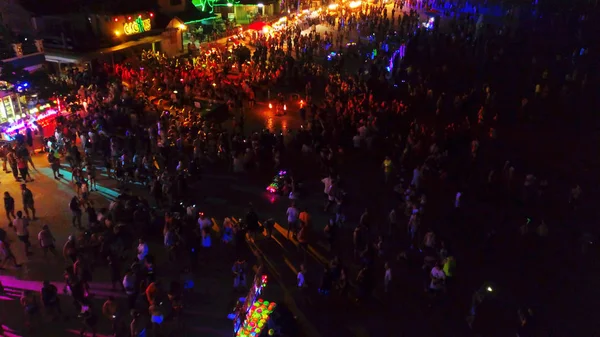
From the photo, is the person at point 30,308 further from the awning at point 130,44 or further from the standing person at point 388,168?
the awning at point 130,44

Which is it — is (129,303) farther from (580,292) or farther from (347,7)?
(347,7)

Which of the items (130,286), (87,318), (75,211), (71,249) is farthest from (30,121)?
(87,318)

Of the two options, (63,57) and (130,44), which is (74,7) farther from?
(63,57)

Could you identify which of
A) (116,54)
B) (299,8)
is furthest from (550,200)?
(299,8)

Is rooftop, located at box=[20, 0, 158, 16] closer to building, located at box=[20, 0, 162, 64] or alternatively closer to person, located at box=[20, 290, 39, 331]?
building, located at box=[20, 0, 162, 64]

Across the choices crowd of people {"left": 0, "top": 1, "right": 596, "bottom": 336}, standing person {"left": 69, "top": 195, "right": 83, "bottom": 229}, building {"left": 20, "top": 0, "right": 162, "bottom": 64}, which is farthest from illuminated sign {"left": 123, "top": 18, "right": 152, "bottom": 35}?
standing person {"left": 69, "top": 195, "right": 83, "bottom": 229}

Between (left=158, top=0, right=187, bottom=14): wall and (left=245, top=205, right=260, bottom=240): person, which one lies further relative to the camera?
(left=158, top=0, right=187, bottom=14): wall
